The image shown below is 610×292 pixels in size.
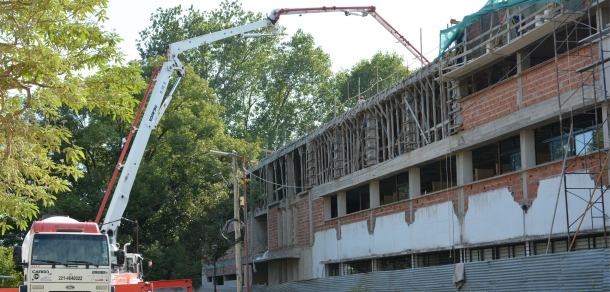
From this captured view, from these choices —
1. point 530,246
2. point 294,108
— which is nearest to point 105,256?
point 530,246

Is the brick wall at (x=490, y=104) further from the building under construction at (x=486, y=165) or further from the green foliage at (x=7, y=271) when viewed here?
the green foliage at (x=7, y=271)

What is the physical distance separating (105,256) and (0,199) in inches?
279

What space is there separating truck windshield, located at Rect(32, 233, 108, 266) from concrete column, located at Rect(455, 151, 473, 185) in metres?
12.9

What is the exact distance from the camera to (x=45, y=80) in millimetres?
15133

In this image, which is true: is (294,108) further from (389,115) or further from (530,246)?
(530,246)

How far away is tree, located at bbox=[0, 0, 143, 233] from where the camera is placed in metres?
14.5

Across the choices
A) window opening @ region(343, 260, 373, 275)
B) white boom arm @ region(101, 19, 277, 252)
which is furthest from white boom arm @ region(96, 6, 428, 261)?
window opening @ region(343, 260, 373, 275)

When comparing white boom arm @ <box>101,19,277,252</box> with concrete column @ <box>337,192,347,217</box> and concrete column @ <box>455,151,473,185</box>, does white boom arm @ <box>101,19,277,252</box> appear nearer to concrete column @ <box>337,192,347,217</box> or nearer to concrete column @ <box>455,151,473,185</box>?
concrete column @ <box>337,192,347,217</box>

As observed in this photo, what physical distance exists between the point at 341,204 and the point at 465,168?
12817mm

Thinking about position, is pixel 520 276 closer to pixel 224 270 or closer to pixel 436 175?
pixel 436 175

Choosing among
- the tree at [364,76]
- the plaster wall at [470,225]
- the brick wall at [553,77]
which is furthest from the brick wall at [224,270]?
the brick wall at [553,77]

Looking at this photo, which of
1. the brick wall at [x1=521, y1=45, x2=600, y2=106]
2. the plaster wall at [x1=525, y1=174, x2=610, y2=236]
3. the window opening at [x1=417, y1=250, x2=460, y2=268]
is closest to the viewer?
the plaster wall at [x1=525, y1=174, x2=610, y2=236]

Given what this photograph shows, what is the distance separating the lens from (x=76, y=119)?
157 feet

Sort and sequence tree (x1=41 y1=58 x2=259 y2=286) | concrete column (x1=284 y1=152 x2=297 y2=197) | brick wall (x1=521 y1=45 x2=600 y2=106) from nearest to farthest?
1. brick wall (x1=521 y1=45 x2=600 y2=106)
2. tree (x1=41 y1=58 x2=259 y2=286)
3. concrete column (x1=284 y1=152 x2=297 y2=197)
